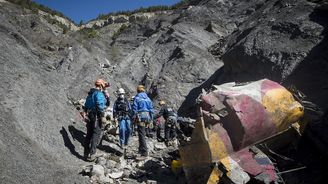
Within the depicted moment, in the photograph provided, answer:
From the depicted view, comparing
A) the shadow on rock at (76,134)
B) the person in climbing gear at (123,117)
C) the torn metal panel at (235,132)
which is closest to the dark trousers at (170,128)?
the person in climbing gear at (123,117)

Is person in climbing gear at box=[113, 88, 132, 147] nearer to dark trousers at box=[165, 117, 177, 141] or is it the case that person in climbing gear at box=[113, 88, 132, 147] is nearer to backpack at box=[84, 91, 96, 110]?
backpack at box=[84, 91, 96, 110]

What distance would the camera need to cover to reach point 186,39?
23047 millimetres

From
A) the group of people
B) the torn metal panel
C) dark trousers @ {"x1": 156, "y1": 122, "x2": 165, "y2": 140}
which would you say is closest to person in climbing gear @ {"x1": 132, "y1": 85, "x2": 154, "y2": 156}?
the group of people

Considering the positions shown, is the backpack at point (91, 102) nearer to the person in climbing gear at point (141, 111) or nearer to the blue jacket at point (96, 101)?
the blue jacket at point (96, 101)

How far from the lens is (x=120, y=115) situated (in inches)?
423

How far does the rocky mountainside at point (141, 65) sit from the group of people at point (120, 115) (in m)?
0.59

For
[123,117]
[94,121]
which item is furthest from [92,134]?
[123,117]

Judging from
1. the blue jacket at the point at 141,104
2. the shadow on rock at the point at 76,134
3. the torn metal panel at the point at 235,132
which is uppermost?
the blue jacket at the point at 141,104

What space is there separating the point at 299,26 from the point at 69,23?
3047cm

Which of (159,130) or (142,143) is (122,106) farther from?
(159,130)

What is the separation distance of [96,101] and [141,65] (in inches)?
534

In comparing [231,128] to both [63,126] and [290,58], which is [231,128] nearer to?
[63,126]

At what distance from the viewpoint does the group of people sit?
8875 mm

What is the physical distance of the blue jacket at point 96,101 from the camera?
8875 mm
